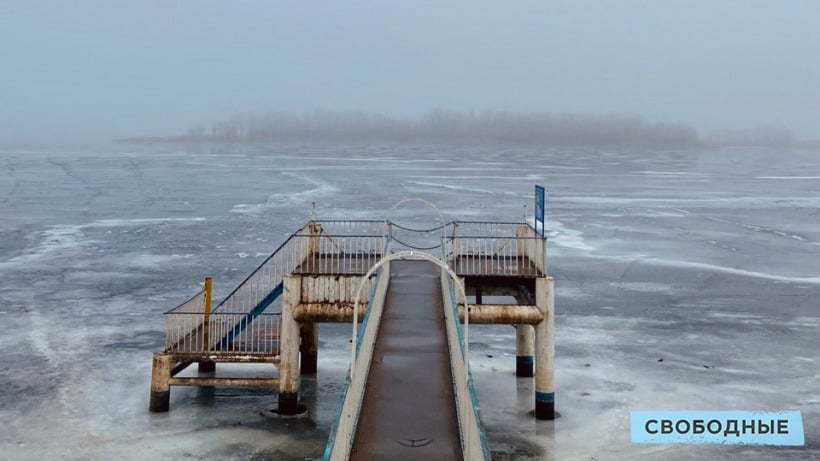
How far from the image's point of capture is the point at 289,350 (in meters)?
18.5

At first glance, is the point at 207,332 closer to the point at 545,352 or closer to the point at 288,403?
the point at 288,403

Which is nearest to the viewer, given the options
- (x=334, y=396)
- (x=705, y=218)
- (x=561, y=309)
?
(x=334, y=396)

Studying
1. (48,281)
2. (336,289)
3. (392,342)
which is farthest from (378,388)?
(48,281)

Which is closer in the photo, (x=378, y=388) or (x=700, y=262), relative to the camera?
(x=378, y=388)

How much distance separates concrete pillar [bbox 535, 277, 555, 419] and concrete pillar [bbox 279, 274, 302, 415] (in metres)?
5.53

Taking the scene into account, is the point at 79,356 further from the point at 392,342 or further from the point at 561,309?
the point at 561,309

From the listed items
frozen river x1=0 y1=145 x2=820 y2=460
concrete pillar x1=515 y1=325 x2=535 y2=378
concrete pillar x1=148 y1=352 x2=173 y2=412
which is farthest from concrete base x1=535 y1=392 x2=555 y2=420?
concrete pillar x1=148 y1=352 x2=173 y2=412

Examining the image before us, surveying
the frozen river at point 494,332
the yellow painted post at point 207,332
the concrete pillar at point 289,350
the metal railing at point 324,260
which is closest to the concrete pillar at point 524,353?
the frozen river at point 494,332

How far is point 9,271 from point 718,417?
94.2ft

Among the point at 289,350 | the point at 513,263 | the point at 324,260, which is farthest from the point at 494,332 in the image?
the point at 289,350

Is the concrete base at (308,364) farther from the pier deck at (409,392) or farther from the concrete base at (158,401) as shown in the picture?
the pier deck at (409,392)

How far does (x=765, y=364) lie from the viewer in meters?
22.0

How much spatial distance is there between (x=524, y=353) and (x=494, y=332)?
16.1ft

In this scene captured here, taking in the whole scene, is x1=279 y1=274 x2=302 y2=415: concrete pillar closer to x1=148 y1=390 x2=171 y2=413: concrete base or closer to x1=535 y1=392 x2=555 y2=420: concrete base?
x1=148 y1=390 x2=171 y2=413: concrete base
